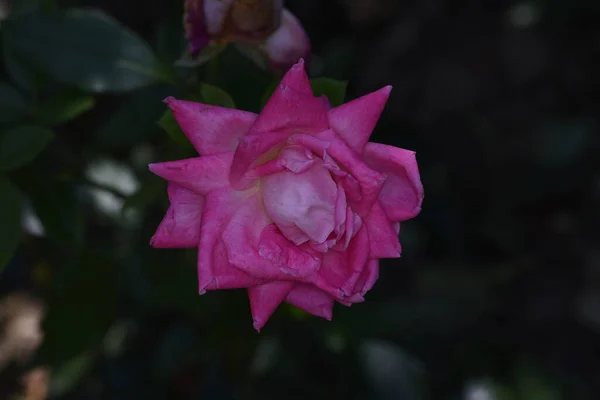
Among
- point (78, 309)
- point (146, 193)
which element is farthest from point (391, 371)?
point (146, 193)

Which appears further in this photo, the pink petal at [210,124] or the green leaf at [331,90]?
the green leaf at [331,90]

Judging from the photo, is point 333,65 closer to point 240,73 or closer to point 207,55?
point 240,73

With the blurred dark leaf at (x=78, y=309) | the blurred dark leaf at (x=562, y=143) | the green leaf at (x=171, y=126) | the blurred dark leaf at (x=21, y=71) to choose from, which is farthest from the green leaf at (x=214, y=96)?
the blurred dark leaf at (x=562, y=143)

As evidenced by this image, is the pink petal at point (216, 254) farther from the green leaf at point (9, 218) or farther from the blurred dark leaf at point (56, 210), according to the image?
the blurred dark leaf at point (56, 210)

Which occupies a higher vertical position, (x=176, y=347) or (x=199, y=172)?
(x=199, y=172)

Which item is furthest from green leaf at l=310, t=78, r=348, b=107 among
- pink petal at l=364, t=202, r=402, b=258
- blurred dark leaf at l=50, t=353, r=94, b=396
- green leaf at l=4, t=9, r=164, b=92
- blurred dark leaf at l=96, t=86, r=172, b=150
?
blurred dark leaf at l=50, t=353, r=94, b=396

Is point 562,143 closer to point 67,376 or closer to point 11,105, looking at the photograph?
point 67,376

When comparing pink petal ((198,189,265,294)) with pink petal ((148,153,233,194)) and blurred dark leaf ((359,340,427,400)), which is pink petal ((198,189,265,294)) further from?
blurred dark leaf ((359,340,427,400))
